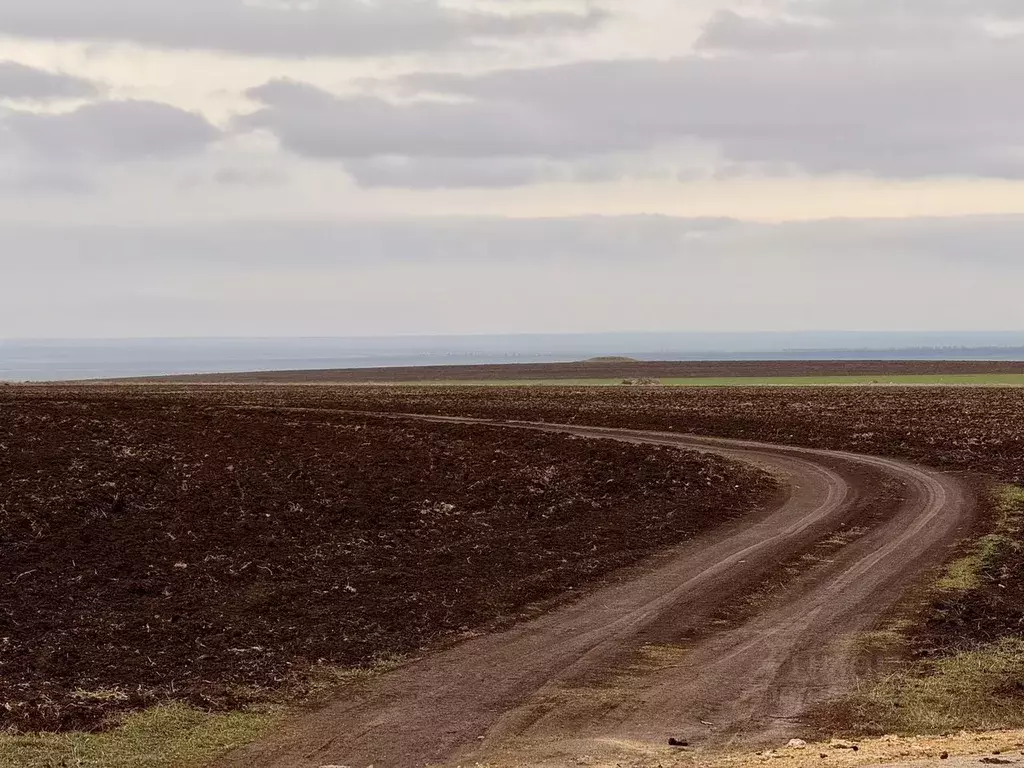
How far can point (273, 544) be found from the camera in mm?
21766

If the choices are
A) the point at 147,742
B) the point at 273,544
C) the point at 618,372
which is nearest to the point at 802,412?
the point at 273,544

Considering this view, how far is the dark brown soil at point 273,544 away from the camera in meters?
15.2

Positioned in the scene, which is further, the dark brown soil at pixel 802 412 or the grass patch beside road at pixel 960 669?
the dark brown soil at pixel 802 412

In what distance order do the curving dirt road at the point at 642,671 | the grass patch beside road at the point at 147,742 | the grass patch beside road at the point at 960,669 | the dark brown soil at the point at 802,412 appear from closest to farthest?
1. the grass patch beside road at the point at 147,742
2. the curving dirt road at the point at 642,671
3. the grass patch beside road at the point at 960,669
4. the dark brown soil at the point at 802,412

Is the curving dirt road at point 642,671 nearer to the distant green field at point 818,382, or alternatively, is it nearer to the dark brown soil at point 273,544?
the dark brown soil at point 273,544

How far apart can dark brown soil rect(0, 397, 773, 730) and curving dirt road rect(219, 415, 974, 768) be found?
1.26 m

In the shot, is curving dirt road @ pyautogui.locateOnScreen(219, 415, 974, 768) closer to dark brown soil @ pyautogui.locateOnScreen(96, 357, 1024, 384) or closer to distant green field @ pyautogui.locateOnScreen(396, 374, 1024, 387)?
distant green field @ pyautogui.locateOnScreen(396, 374, 1024, 387)

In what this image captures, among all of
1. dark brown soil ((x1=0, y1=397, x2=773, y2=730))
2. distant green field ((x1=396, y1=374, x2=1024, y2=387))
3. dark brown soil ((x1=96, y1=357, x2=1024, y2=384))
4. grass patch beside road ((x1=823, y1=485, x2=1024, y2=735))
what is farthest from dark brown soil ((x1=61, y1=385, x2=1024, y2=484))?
dark brown soil ((x1=96, y1=357, x2=1024, y2=384))

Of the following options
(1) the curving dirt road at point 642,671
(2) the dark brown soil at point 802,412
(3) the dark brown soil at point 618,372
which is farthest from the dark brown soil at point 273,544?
(3) the dark brown soil at point 618,372

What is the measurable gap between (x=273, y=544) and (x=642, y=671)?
9197 millimetres

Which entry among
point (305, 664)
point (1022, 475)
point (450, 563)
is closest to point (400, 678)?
point (305, 664)

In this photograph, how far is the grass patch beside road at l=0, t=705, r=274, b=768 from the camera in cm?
1167

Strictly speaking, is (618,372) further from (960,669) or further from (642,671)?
(642,671)

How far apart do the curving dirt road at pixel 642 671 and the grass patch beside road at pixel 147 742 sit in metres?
0.43
